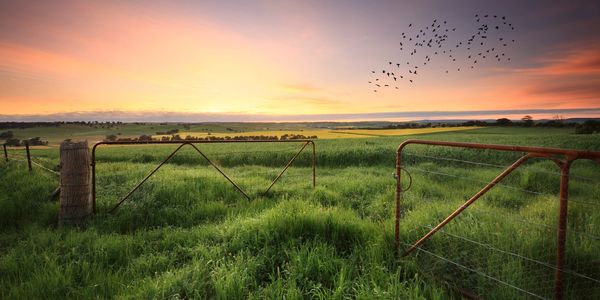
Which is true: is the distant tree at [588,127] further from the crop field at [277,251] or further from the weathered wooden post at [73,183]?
the weathered wooden post at [73,183]

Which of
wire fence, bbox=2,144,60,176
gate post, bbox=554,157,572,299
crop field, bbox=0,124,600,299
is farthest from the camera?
wire fence, bbox=2,144,60,176

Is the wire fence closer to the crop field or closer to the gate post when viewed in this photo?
the crop field

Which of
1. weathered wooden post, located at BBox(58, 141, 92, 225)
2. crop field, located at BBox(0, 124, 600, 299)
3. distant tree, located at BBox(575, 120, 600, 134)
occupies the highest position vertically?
distant tree, located at BBox(575, 120, 600, 134)

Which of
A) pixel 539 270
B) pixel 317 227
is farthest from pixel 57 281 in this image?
pixel 539 270

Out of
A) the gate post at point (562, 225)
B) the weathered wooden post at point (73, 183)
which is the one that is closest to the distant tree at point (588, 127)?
the gate post at point (562, 225)

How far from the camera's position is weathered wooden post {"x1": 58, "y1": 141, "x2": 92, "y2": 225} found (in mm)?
5598

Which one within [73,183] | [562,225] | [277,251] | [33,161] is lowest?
[277,251]

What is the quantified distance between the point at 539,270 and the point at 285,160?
14390 millimetres

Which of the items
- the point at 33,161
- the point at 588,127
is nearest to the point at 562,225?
the point at 33,161

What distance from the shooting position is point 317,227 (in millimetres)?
4746

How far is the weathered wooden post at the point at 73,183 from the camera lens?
560 centimetres

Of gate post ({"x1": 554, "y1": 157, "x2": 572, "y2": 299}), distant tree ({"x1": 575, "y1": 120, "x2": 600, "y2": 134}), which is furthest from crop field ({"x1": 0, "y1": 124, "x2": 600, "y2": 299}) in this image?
distant tree ({"x1": 575, "y1": 120, "x2": 600, "y2": 134})

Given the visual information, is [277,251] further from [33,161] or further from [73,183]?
[33,161]

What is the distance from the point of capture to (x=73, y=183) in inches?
221
